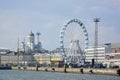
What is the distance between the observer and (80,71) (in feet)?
397

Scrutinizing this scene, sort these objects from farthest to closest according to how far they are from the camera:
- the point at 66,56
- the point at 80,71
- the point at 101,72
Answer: the point at 66,56, the point at 80,71, the point at 101,72

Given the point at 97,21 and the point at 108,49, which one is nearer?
the point at 97,21

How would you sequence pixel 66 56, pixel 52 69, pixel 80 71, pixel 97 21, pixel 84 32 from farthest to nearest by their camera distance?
pixel 66 56 → pixel 84 32 → pixel 52 69 → pixel 97 21 → pixel 80 71

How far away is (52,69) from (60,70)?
7.89 meters

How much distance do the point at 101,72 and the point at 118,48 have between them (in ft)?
232

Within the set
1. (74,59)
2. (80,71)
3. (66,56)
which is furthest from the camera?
(74,59)

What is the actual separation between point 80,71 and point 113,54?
193ft

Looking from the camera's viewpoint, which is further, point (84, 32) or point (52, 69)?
point (84, 32)

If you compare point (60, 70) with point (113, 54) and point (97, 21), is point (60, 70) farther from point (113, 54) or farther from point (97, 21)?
point (113, 54)

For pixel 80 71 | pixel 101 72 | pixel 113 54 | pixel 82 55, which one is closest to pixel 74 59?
pixel 82 55

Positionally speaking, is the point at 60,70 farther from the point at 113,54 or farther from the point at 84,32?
the point at 113,54

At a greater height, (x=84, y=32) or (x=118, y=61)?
(x=84, y=32)

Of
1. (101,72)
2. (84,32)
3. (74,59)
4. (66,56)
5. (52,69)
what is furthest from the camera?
(74,59)

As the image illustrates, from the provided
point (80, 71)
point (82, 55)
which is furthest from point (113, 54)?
point (80, 71)
